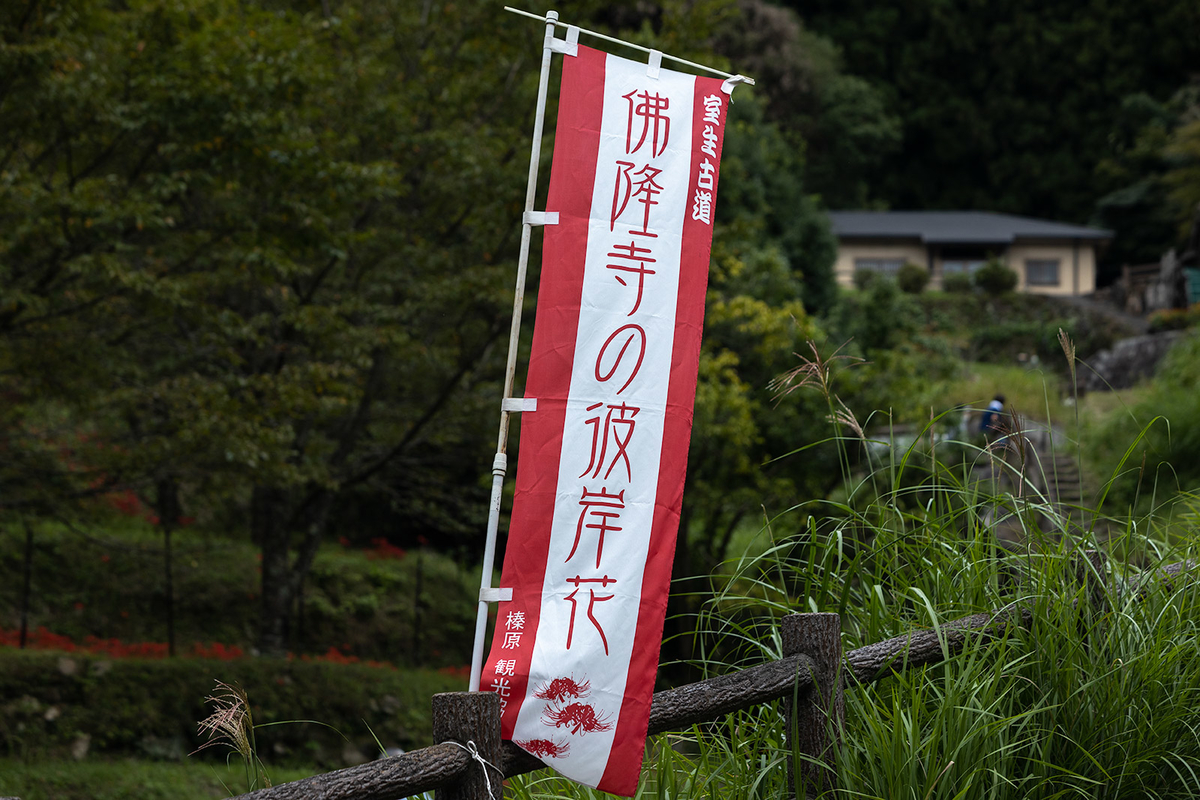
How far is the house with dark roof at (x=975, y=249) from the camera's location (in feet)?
107

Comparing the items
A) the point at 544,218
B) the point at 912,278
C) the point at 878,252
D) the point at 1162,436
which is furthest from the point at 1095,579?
the point at 878,252

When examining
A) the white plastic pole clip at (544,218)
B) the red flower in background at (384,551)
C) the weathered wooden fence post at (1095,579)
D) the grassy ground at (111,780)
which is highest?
the white plastic pole clip at (544,218)

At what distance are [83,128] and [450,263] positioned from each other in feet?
11.0

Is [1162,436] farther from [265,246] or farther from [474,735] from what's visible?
[474,735]

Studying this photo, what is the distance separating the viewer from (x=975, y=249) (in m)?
33.7

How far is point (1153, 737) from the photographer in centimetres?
229

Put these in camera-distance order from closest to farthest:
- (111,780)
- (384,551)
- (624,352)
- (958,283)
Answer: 1. (624,352)
2. (111,780)
3. (384,551)
4. (958,283)

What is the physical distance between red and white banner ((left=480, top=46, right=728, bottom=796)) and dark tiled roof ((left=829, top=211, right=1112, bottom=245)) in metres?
30.4

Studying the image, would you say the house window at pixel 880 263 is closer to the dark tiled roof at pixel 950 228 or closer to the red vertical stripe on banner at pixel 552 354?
the dark tiled roof at pixel 950 228

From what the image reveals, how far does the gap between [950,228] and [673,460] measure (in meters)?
34.3

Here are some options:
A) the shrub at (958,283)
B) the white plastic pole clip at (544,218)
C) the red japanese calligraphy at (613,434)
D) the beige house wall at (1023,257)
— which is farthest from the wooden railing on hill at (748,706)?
the beige house wall at (1023,257)

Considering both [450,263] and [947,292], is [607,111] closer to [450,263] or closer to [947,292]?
[450,263]

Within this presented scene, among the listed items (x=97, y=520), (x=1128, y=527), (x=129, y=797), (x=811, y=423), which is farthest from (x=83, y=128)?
(x=811, y=423)

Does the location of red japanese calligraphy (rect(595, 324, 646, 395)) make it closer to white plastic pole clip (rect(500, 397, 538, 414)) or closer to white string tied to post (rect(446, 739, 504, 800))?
white plastic pole clip (rect(500, 397, 538, 414))
